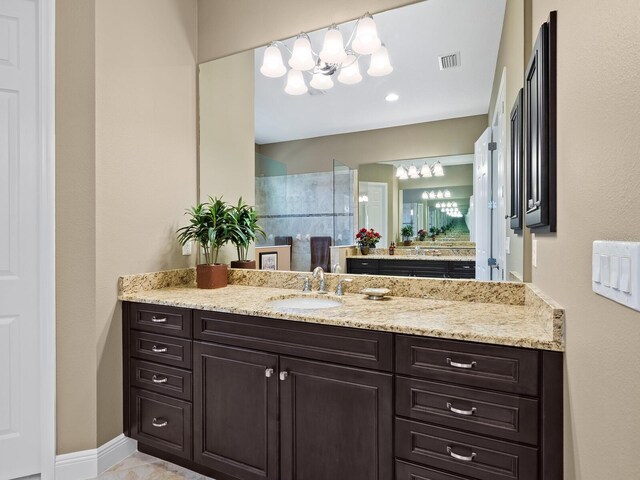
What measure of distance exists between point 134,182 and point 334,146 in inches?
47.4

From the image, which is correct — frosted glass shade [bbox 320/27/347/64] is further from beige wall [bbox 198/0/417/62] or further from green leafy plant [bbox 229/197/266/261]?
green leafy plant [bbox 229/197/266/261]

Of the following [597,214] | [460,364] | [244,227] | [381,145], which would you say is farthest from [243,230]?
[597,214]

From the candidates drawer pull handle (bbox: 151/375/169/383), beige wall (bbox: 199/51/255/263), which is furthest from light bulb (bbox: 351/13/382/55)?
drawer pull handle (bbox: 151/375/169/383)

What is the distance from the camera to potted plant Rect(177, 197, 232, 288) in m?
2.37

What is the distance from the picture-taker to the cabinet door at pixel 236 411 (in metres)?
1.69

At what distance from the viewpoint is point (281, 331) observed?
166cm

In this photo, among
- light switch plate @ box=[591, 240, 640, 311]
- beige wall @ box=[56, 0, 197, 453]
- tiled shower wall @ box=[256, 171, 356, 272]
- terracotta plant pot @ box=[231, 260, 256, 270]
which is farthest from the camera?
terracotta plant pot @ box=[231, 260, 256, 270]

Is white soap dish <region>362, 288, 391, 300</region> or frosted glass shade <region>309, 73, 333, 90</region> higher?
frosted glass shade <region>309, 73, 333, 90</region>

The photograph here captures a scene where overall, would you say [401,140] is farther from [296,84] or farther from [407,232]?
[296,84]

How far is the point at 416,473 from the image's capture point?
1.37m

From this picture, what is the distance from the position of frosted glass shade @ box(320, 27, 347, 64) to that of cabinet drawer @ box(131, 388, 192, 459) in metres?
2.05

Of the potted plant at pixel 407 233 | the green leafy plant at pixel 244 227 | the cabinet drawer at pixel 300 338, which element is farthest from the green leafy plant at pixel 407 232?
the green leafy plant at pixel 244 227

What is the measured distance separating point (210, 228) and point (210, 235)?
0.05 m

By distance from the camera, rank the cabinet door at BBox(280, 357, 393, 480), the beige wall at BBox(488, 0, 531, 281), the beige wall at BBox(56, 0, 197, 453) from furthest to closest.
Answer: the beige wall at BBox(56, 0, 197, 453)
the beige wall at BBox(488, 0, 531, 281)
the cabinet door at BBox(280, 357, 393, 480)
